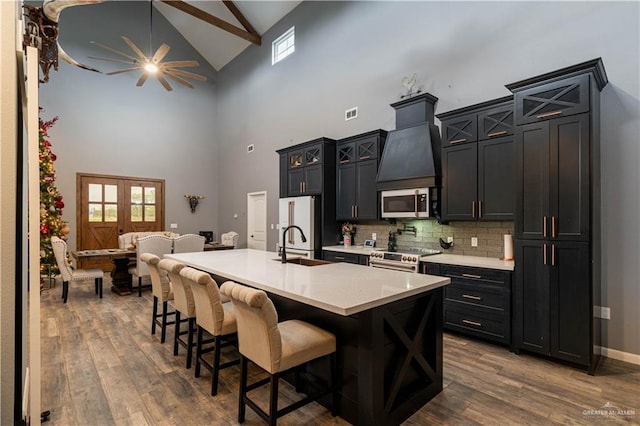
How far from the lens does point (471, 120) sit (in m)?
3.80

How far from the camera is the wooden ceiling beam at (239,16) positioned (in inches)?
299

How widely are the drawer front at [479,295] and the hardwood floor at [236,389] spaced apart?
1.43 ft

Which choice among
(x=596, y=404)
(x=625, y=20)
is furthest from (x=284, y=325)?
(x=625, y=20)

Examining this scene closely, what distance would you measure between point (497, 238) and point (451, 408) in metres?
2.35

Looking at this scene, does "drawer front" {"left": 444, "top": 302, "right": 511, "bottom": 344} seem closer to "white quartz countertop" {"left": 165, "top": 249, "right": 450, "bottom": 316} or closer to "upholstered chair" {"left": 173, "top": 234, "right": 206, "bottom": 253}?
"white quartz countertop" {"left": 165, "top": 249, "right": 450, "bottom": 316}

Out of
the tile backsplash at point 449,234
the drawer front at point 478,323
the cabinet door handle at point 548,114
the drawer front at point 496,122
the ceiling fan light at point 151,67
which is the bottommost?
the drawer front at point 478,323

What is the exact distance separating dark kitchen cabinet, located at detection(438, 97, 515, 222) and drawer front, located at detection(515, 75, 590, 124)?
329mm

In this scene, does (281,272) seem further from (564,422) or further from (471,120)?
(471,120)

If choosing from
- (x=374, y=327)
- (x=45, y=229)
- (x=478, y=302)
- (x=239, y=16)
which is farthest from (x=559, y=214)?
(x=239, y=16)

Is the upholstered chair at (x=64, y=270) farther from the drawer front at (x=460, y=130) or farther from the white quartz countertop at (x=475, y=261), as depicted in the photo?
the drawer front at (x=460, y=130)

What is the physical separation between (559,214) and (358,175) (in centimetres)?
284

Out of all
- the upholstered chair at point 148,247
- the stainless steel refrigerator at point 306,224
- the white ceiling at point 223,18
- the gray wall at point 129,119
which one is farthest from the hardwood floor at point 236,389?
the white ceiling at point 223,18

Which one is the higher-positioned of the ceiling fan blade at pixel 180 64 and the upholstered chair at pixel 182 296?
the ceiling fan blade at pixel 180 64

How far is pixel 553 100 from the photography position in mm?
2986
